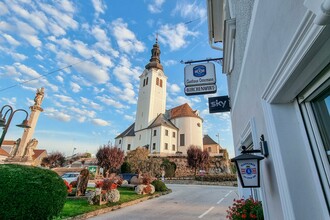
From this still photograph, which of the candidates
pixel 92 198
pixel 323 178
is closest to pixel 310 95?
pixel 323 178

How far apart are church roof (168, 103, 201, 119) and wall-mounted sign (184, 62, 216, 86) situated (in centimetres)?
3782

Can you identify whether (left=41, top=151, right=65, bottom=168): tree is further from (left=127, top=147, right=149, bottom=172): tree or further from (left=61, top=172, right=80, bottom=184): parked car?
(left=61, top=172, right=80, bottom=184): parked car

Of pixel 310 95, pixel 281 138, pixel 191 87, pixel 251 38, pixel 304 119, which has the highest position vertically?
pixel 191 87

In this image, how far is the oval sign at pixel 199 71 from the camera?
6.16 metres

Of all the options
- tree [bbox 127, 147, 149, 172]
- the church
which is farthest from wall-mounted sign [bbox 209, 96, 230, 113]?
the church

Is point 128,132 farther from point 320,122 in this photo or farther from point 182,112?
point 320,122

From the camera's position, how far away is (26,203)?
4707 millimetres

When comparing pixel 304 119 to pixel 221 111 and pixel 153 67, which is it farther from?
pixel 153 67

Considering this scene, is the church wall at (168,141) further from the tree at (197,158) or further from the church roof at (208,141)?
the church roof at (208,141)

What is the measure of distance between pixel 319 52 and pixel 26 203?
6.21 meters

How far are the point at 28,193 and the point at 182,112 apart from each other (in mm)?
41578

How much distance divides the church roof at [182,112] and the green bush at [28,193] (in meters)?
39.4

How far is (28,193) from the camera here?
4773 mm

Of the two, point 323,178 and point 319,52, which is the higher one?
point 319,52
